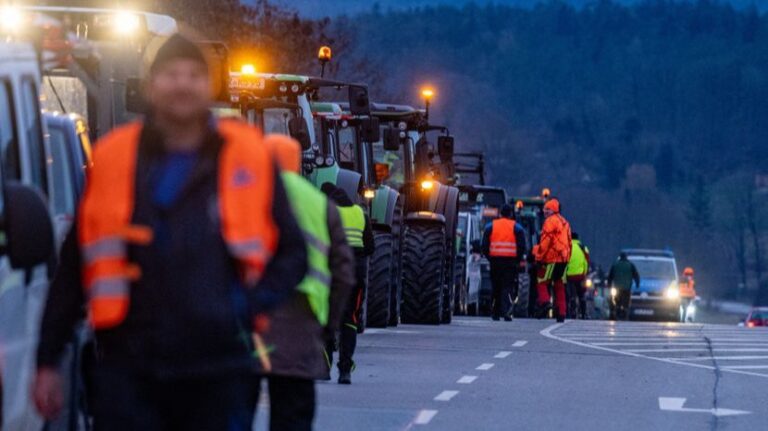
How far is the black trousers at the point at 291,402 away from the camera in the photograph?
9.51 m

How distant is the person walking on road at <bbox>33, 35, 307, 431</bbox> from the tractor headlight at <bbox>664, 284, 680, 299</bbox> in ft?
156

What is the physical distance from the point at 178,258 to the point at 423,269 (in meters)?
22.3

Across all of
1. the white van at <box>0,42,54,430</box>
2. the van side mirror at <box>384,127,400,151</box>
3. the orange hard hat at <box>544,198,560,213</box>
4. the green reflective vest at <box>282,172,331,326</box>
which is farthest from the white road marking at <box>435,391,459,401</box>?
the orange hard hat at <box>544,198,560,213</box>

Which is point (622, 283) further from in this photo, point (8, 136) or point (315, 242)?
point (8, 136)

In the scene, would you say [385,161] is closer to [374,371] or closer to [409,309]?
[409,309]

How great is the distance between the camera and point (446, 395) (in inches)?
675

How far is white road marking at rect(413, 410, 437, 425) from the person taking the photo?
48.5 feet

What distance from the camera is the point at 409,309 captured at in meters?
29.2

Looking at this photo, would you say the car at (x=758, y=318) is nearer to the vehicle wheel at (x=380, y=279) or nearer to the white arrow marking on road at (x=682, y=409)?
the vehicle wheel at (x=380, y=279)

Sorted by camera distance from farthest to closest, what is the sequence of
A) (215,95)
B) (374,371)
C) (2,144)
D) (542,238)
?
(542,238)
(374,371)
(215,95)
(2,144)

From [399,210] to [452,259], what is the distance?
13.5 feet

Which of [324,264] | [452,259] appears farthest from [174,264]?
[452,259]

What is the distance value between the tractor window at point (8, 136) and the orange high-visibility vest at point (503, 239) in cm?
2351

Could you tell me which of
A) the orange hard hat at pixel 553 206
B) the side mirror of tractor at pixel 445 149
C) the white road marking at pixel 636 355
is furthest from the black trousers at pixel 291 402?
the orange hard hat at pixel 553 206
